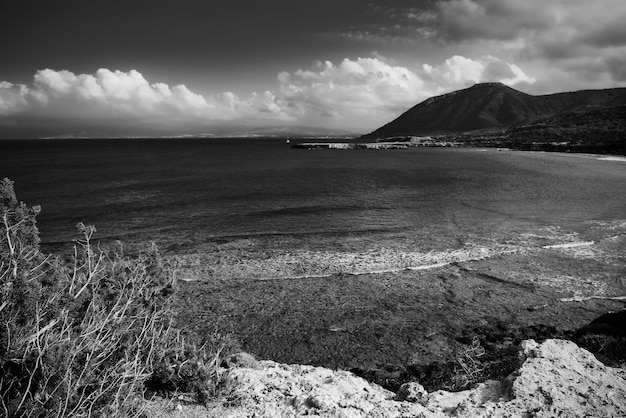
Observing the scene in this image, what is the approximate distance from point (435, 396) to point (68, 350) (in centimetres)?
751

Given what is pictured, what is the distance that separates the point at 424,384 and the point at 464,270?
10933mm

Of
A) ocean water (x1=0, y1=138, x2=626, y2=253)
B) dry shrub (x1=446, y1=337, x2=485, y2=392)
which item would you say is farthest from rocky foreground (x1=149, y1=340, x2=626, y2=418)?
ocean water (x1=0, y1=138, x2=626, y2=253)

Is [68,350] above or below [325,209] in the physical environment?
above

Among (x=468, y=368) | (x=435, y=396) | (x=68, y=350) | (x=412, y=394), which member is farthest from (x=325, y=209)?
(x=68, y=350)

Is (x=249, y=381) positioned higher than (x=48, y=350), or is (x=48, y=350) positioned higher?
(x=48, y=350)

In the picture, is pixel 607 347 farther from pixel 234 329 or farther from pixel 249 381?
pixel 234 329

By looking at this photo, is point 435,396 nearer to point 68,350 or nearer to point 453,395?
point 453,395

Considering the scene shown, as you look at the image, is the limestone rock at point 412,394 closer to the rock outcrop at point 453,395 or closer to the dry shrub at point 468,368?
the rock outcrop at point 453,395

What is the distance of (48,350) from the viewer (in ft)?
17.2

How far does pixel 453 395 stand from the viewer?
8414 mm

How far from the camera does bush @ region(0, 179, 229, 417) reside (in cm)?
523

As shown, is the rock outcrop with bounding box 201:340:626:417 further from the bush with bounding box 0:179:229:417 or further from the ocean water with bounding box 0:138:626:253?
the ocean water with bounding box 0:138:626:253

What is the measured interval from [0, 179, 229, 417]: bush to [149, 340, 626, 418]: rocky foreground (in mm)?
758

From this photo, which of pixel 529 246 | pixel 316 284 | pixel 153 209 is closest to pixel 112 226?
pixel 153 209
